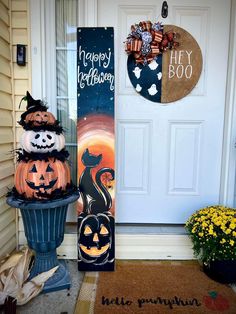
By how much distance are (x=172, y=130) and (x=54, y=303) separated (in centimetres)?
138

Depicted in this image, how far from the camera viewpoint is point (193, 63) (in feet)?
5.82

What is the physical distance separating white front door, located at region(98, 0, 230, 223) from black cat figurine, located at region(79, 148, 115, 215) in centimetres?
30

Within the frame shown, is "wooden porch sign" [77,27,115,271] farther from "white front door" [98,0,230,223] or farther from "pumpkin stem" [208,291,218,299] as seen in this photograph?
"pumpkin stem" [208,291,218,299]

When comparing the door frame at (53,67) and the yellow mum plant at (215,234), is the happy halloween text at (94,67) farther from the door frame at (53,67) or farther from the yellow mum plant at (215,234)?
the yellow mum plant at (215,234)

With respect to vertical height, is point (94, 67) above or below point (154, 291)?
above

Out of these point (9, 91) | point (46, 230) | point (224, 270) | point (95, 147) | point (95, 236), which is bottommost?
point (224, 270)

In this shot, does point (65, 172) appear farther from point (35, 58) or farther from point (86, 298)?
point (35, 58)

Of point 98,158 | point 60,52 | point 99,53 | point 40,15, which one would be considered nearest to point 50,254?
point 98,158

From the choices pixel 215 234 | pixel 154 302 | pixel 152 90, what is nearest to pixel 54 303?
pixel 154 302

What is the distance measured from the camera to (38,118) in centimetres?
137

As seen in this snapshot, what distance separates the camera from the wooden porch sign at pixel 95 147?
156cm

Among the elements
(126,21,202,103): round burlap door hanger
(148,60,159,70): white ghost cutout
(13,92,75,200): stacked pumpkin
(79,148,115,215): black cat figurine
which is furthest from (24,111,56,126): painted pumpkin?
(148,60,159,70): white ghost cutout

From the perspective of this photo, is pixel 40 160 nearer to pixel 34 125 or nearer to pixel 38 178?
pixel 38 178

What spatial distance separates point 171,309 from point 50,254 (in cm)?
78
